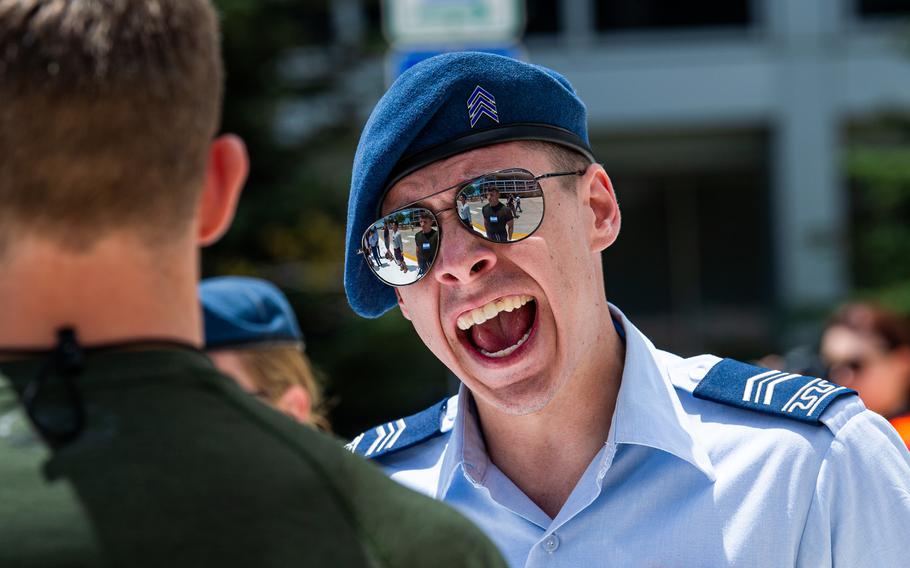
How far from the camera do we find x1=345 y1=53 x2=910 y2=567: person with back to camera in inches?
81.4

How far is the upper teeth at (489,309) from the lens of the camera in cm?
233

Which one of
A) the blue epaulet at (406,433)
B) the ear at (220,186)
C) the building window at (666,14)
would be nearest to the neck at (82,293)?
the ear at (220,186)

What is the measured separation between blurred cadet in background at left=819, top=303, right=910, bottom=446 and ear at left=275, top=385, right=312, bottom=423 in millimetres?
2520

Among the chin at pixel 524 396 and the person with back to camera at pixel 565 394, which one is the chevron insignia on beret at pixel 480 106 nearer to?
the person with back to camera at pixel 565 394

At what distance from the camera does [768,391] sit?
224 centimetres

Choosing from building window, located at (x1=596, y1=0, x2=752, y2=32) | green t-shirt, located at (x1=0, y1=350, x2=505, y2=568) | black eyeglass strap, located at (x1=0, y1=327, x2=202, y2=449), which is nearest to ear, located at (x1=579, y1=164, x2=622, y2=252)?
green t-shirt, located at (x1=0, y1=350, x2=505, y2=568)

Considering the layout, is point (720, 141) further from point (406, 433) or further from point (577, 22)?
point (406, 433)

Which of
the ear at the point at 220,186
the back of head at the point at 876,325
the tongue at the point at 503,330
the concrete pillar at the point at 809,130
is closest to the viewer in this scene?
the ear at the point at 220,186

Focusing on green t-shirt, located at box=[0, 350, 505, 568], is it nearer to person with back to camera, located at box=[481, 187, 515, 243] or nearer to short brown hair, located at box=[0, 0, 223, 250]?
short brown hair, located at box=[0, 0, 223, 250]

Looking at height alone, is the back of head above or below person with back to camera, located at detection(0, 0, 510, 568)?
below

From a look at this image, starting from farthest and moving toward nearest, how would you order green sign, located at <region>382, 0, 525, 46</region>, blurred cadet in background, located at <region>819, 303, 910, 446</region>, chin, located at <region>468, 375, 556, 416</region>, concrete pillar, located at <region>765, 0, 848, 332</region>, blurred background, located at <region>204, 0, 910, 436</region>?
concrete pillar, located at <region>765, 0, 848, 332</region> → blurred background, located at <region>204, 0, 910, 436</region> → blurred cadet in background, located at <region>819, 303, 910, 446</region> → green sign, located at <region>382, 0, 525, 46</region> → chin, located at <region>468, 375, 556, 416</region>

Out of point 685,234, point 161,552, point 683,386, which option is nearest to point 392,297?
point 683,386

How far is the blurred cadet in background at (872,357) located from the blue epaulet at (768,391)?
9.47 feet

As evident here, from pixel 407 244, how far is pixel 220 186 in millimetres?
949
